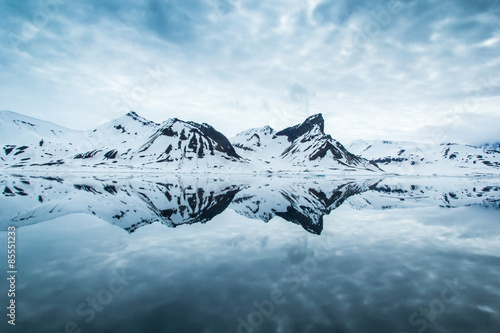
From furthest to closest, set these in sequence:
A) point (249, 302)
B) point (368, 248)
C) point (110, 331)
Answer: point (368, 248) < point (249, 302) < point (110, 331)

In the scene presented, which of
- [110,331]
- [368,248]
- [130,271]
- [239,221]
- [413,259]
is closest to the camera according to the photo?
[110,331]

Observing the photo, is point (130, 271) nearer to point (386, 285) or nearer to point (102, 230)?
point (102, 230)

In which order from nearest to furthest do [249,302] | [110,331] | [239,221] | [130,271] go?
1. [110,331]
2. [249,302]
3. [130,271]
4. [239,221]

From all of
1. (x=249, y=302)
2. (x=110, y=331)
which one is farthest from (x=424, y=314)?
(x=110, y=331)

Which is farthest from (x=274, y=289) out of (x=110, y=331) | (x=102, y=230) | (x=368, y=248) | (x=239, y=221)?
(x=102, y=230)

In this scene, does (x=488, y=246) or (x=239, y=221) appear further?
(x=239, y=221)

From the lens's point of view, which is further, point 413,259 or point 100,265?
point 413,259

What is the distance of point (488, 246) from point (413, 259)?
19.8 ft

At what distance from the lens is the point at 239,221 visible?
21094mm

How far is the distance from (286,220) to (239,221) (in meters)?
3.85

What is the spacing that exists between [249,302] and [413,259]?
900 centimetres

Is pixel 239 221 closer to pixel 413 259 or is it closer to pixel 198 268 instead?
pixel 198 268

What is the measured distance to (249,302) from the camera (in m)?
8.23

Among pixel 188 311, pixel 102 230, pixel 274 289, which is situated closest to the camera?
pixel 188 311
